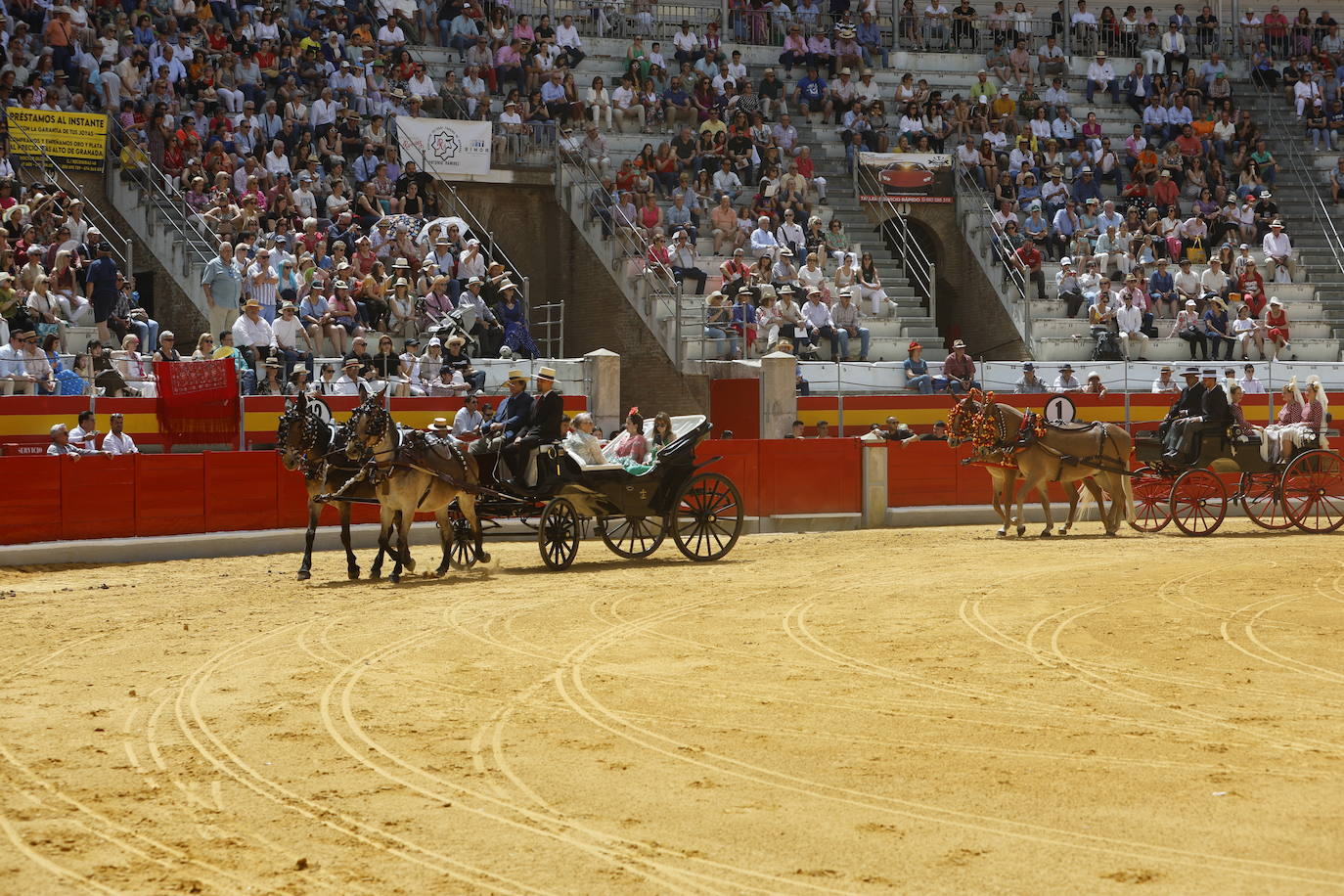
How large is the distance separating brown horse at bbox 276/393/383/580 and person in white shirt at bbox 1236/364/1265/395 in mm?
16775

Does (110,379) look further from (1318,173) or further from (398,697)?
(1318,173)

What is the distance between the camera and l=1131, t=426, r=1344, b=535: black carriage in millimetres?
21047

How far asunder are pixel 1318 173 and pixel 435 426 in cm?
2629

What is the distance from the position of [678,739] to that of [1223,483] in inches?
589

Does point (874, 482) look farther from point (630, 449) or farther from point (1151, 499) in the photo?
point (630, 449)

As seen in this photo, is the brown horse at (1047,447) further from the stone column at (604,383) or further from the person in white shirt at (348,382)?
the person in white shirt at (348,382)

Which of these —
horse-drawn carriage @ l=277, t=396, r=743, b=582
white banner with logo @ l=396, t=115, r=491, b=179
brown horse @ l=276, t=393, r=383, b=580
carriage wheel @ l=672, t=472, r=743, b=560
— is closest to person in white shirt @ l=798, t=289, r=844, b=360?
white banner with logo @ l=396, t=115, r=491, b=179

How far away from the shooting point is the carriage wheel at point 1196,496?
839 inches

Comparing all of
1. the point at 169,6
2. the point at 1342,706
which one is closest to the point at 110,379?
the point at 169,6

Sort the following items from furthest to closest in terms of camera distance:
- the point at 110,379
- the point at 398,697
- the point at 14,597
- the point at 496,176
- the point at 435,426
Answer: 1. the point at 496,176
2. the point at 110,379
3. the point at 435,426
4. the point at 14,597
5. the point at 398,697

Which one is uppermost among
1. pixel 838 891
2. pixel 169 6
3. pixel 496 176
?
pixel 169 6

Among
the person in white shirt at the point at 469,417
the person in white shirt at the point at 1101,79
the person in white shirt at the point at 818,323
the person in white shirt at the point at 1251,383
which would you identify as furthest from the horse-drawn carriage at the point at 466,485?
the person in white shirt at the point at 1101,79

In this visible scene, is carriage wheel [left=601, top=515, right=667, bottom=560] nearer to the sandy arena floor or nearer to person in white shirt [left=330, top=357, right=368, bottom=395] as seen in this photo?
the sandy arena floor

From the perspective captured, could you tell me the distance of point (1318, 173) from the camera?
36.3m
